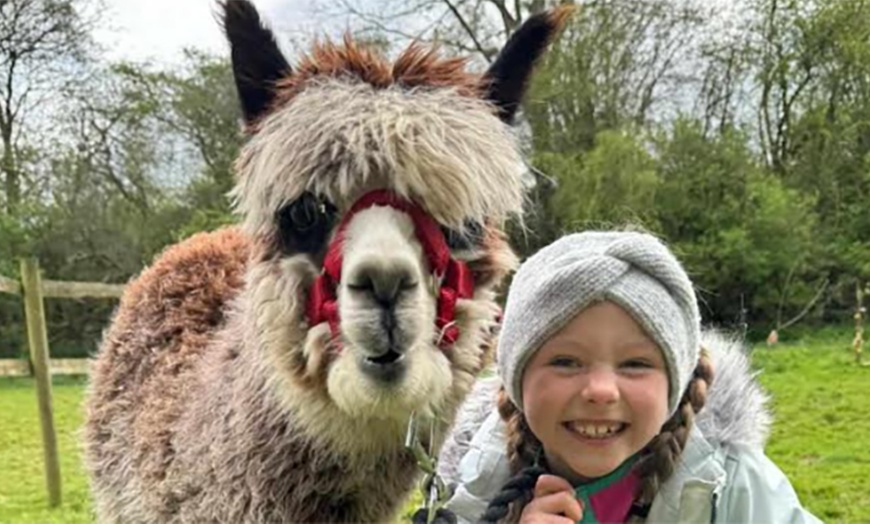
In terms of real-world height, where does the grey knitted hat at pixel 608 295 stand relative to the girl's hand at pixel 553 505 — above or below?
above

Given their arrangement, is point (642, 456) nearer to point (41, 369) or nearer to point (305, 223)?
point (305, 223)

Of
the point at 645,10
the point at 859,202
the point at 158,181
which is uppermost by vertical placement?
the point at 645,10

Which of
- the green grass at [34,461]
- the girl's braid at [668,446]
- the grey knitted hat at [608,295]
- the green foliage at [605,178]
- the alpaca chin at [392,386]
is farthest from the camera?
the green foliage at [605,178]

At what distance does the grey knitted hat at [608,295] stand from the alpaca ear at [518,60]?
108 centimetres

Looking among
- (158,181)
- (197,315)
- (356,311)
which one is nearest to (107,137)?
(158,181)

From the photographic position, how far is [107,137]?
68.7 feet

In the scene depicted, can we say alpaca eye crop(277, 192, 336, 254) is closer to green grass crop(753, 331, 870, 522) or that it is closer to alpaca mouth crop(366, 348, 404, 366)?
alpaca mouth crop(366, 348, 404, 366)

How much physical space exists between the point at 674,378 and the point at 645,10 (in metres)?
20.6

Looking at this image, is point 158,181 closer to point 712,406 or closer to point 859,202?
point 859,202

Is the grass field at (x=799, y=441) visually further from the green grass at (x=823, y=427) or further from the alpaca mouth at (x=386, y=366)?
the alpaca mouth at (x=386, y=366)

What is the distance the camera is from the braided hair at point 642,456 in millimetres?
1968

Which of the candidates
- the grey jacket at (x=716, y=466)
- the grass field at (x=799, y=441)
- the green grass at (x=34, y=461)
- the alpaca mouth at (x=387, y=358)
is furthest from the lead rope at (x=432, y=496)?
the grass field at (x=799, y=441)

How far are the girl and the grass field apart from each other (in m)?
3.03

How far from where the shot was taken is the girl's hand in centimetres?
188
